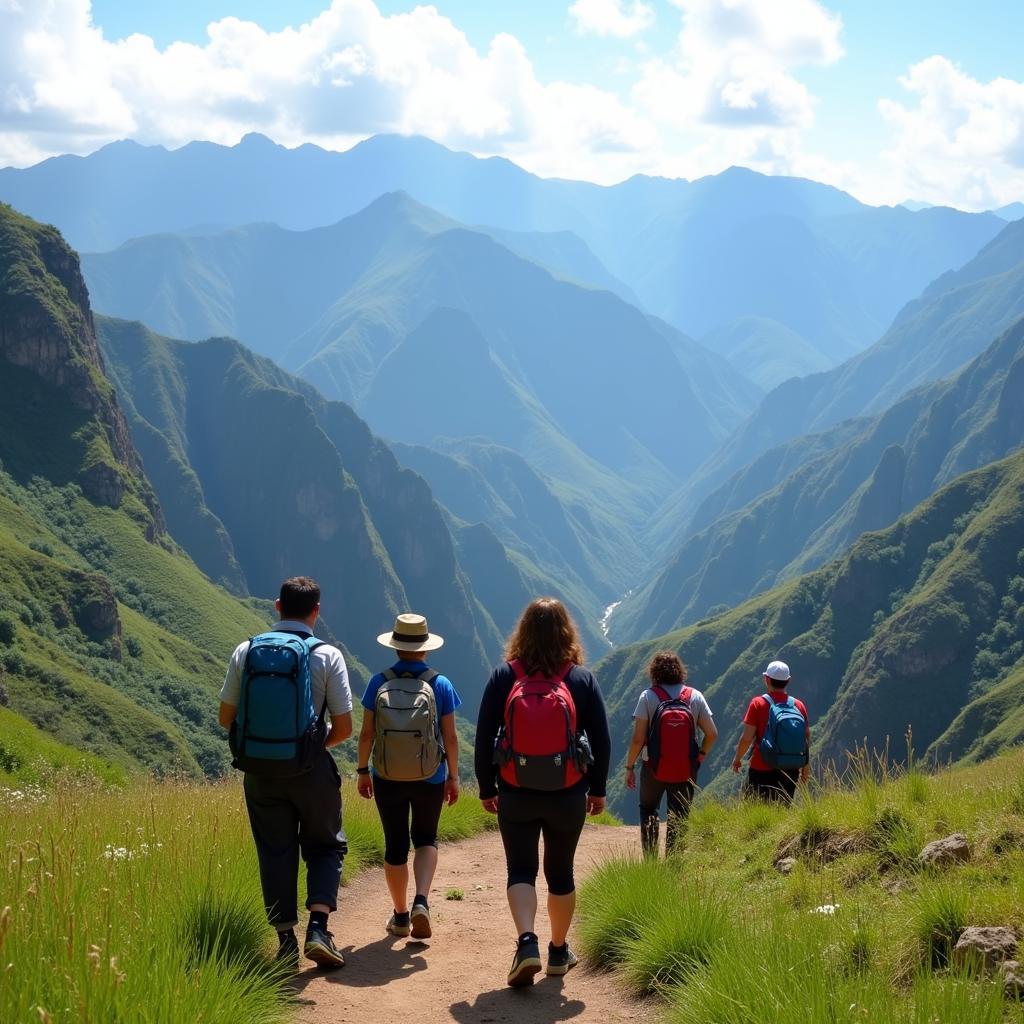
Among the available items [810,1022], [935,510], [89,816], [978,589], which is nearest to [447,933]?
[89,816]

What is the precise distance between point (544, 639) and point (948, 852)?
11.1 ft

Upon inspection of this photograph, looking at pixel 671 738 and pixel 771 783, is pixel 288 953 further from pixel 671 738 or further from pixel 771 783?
pixel 771 783

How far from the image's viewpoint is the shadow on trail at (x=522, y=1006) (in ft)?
25.6

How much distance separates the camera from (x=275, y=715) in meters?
8.20

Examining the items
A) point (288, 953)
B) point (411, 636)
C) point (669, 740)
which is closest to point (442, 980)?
point (288, 953)

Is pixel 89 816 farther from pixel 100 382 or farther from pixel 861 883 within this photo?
pixel 100 382

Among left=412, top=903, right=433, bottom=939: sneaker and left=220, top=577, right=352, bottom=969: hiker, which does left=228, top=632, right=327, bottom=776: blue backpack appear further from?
left=412, top=903, right=433, bottom=939: sneaker

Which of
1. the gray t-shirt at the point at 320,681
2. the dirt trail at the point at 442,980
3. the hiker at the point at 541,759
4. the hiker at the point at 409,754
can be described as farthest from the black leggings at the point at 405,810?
the gray t-shirt at the point at 320,681

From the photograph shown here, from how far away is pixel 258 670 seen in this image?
823 cm

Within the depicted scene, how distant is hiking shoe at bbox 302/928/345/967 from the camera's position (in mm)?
8508

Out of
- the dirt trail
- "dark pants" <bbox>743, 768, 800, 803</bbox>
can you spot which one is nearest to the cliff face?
"dark pants" <bbox>743, 768, 800, 803</bbox>

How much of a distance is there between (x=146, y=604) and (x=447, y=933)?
159 m

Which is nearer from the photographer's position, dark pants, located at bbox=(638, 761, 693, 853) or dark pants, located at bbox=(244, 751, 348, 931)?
dark pants, located at bbox=(244, 751, 348, 931)

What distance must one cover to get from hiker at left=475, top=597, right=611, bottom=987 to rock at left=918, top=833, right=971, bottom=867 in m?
2.47
